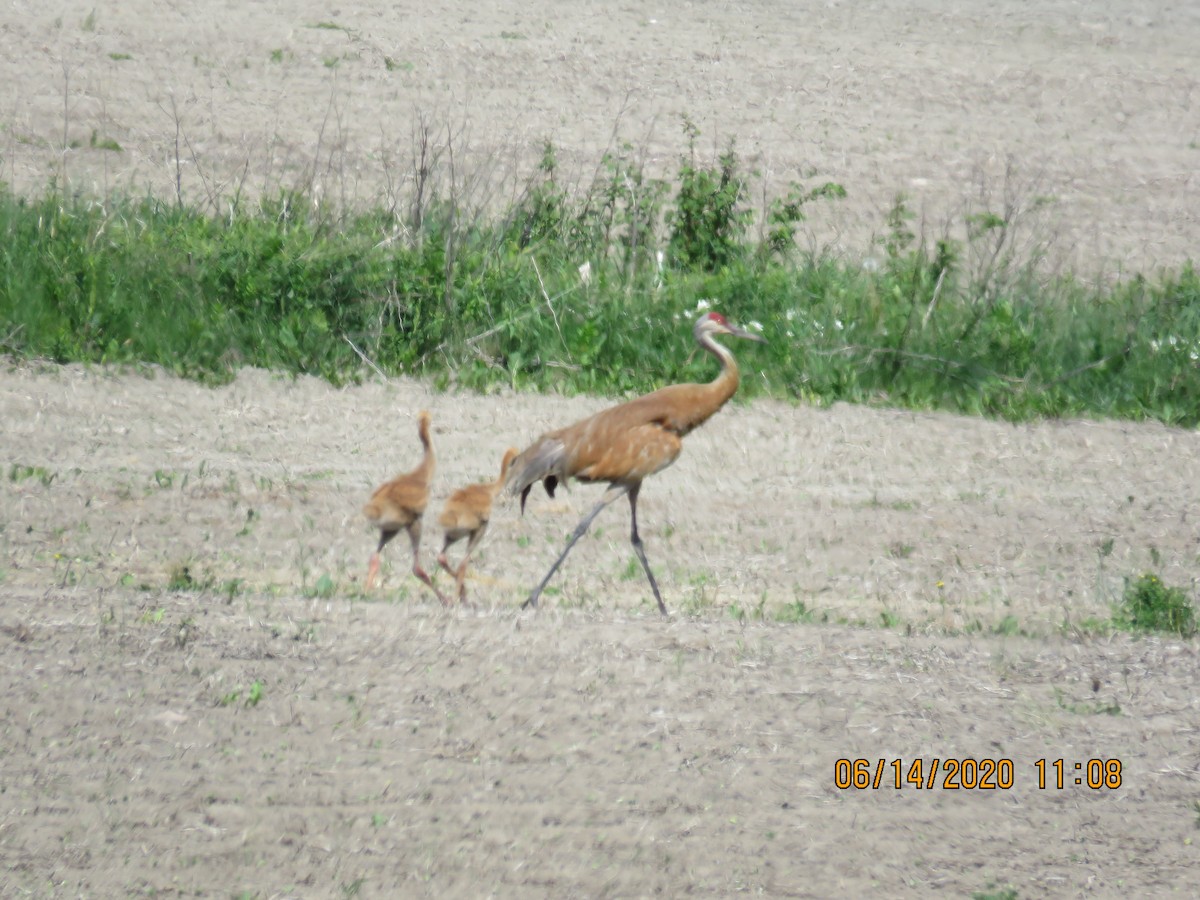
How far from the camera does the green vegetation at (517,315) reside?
1177cm

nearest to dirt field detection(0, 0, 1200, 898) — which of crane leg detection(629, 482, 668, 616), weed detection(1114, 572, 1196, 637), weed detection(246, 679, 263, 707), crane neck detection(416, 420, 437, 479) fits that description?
weed detection(246, 679, 263, 707)

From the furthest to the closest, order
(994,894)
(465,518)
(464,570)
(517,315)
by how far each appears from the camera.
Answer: (517,315), (464,570), (465,518), (994,894)

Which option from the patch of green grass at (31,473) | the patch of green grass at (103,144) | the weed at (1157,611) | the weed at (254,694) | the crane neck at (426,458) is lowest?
the patch of green grass at (103,144)

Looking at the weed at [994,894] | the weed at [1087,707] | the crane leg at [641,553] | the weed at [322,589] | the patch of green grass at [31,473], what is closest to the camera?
the weed at [994,894]

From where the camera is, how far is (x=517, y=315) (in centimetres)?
1207

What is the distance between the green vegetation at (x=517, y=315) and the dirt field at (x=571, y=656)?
35 cm

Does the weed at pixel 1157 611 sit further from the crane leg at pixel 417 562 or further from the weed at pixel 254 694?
the weed at pixel 254 694

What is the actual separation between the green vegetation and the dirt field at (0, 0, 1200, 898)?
35cm

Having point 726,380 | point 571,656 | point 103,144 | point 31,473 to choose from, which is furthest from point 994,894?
point 103,144

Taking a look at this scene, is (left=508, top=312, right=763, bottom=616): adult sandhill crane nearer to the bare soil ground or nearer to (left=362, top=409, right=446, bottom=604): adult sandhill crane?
(left=362, top=409, right=446, bottom=604): adult sandhill crane

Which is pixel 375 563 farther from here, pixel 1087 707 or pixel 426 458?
pixel 1087 707
